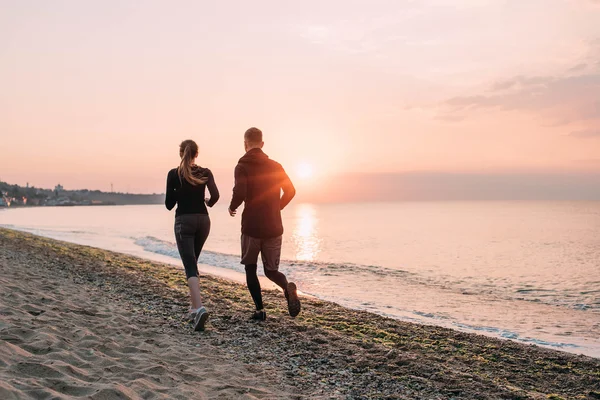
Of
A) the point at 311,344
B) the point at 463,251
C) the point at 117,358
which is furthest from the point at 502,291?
the point at 463,251

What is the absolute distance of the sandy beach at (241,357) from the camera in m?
4.04

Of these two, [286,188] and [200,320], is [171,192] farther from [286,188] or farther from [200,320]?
[200,320]

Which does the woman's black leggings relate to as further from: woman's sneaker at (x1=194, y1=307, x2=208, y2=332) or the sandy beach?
the sandy beach

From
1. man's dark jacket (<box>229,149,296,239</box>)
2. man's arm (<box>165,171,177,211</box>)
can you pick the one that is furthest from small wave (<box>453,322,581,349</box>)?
man's arm (<box>165,171,177,211</box>)

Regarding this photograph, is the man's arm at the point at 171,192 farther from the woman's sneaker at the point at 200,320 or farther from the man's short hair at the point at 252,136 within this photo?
the woman's sneaker at the point at 200,320

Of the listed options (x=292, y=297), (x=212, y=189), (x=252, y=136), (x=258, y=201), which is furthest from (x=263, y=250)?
(x=252, y=136)

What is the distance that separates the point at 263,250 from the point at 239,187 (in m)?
1.00

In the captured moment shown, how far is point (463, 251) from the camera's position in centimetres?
3322

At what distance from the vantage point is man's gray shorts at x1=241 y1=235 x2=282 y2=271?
6508mm

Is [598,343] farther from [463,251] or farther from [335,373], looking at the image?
[463,251]

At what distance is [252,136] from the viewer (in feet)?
21.6

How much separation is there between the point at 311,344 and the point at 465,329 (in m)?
4.69

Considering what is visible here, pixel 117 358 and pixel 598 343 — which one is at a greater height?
pixel 117 358

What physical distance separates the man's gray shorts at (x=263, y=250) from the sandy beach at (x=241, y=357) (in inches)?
39.0
